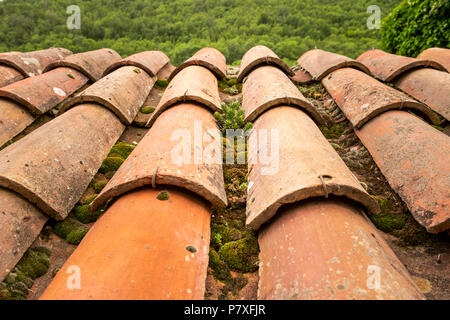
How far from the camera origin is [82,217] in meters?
1.87

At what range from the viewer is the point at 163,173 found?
1.69 metres

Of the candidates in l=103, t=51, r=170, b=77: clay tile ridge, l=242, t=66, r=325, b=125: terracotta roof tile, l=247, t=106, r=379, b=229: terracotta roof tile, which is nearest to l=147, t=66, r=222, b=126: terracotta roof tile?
l=242, t=66, r=325, b=125: terracotta roof tile

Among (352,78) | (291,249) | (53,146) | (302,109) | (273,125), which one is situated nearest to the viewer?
(291,249)

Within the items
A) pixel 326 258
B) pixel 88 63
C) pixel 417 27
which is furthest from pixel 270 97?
pixel 417 27

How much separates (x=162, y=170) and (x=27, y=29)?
14.5 meters

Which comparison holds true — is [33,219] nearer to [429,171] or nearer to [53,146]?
[53,146]

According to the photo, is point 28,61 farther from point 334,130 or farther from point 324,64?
point 334,130

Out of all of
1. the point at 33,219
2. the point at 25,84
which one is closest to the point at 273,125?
the point at 33,219

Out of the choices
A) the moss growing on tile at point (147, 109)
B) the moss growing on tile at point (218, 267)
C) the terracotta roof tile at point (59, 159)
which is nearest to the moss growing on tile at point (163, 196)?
the moss growing on tile at point (218, 267)

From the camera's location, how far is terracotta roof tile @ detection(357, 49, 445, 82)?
143 inches

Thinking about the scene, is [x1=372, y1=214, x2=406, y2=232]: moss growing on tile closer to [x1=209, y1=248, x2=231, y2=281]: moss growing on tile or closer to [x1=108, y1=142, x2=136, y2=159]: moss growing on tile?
[x1=209, y1=248, x2=231, y2=281]: moss growing on tile

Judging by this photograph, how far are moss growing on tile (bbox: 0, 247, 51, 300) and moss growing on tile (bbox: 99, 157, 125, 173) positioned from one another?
2.56 feet

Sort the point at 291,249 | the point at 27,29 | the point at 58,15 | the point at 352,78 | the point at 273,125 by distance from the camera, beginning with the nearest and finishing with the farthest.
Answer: the point at 291,249, the point at 273,125, the point at 352,78, the point at 27,29, the point at 58,15

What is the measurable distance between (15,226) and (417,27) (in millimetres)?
6837
